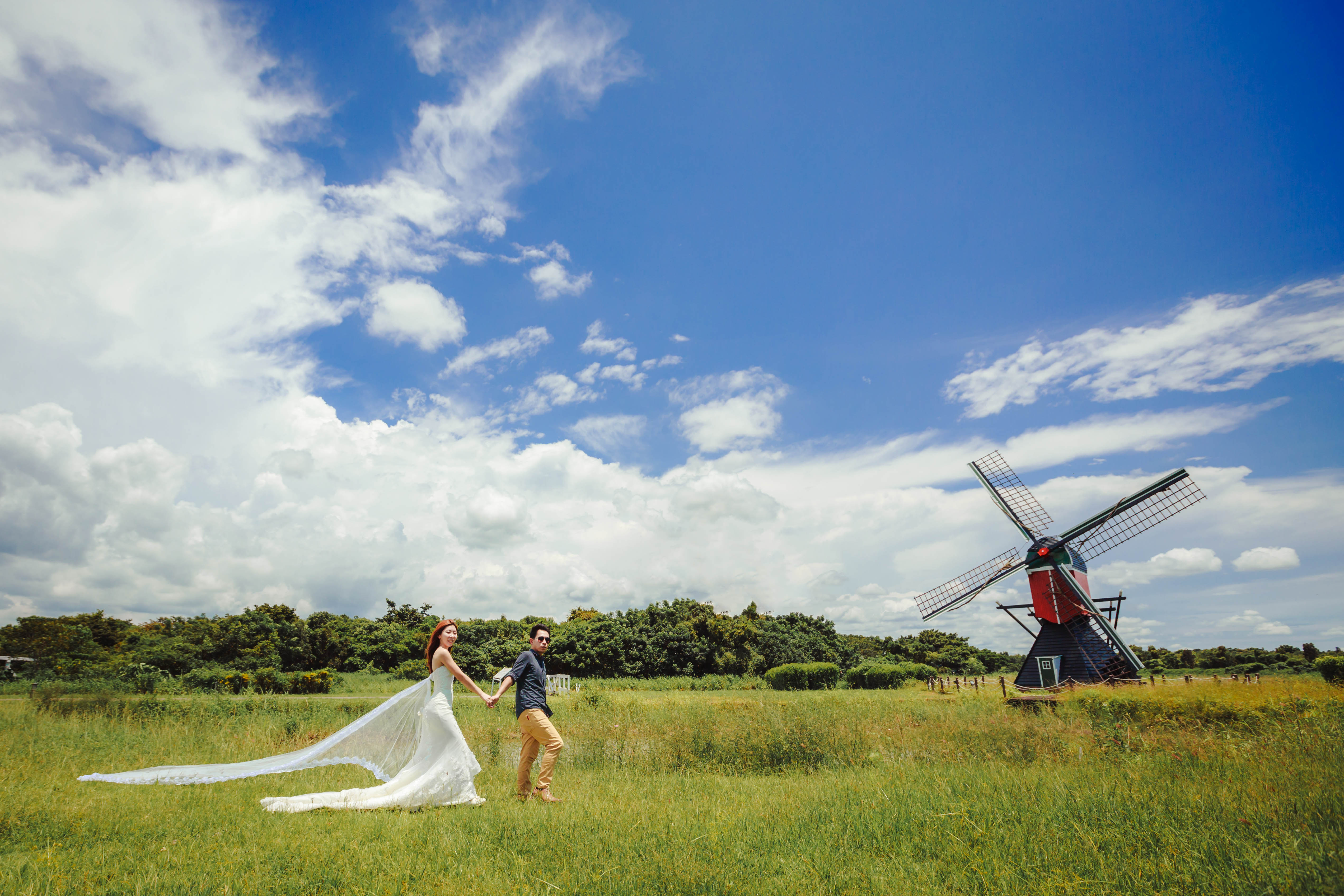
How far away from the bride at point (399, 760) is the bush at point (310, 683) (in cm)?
2402

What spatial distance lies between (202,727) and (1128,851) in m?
15.7

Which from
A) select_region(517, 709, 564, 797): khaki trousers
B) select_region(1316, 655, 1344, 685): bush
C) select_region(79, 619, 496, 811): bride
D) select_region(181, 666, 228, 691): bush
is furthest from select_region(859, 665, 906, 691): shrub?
select_region(79, 619, 496, 811): bride

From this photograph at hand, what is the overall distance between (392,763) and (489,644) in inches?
1411

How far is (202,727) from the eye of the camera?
12.9 metres

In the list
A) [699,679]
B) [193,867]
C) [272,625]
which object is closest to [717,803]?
[193,867]

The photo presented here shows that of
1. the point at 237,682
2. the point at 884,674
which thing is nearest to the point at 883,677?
the point at 884,674

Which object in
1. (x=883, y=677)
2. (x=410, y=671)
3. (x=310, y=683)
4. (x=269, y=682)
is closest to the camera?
(x=269, y=682)

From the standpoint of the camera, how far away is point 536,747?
24.8 feet

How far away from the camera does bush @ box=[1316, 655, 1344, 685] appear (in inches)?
898

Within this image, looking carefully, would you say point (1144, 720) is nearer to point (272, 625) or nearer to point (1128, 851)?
point (1128, 851)

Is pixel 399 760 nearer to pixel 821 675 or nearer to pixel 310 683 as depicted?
pixel 310 683

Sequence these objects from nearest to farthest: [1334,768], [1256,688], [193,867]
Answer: [193,867] → [1334,768] → [1256,688]

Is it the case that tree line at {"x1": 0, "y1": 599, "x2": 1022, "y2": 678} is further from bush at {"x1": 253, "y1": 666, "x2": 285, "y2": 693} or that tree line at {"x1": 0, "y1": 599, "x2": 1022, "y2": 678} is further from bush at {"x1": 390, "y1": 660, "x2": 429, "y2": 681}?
bush at {"x1": 253, "y1": 666, "x2": 285, "y2": 693}

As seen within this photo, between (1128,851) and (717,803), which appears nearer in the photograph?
(1128,851)
